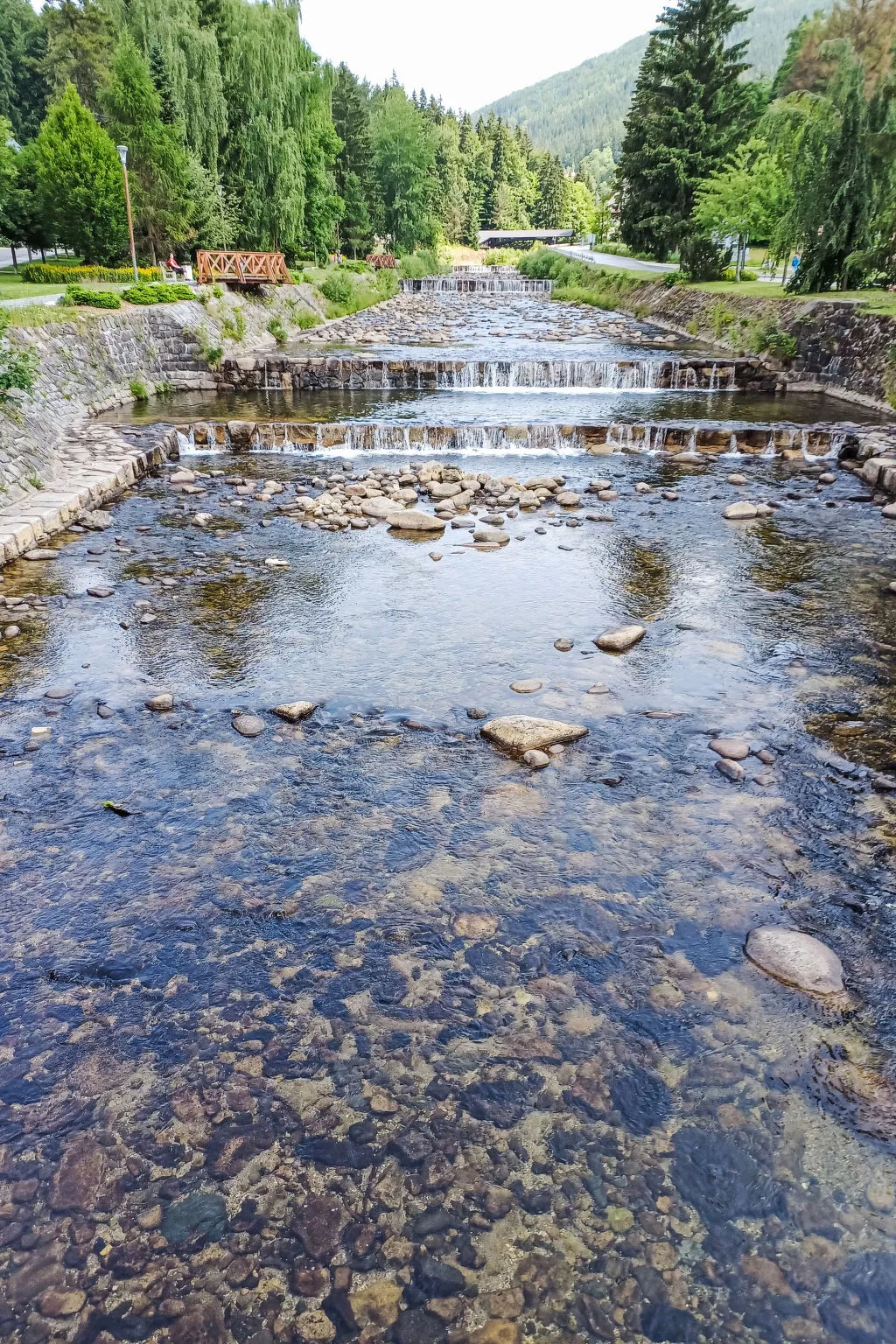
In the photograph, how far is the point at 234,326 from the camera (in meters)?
25.9

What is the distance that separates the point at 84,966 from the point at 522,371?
20.5 metres

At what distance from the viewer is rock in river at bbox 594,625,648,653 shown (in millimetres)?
8000

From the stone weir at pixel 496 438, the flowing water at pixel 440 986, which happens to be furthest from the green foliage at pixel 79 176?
the flowing water at pixel 440 986

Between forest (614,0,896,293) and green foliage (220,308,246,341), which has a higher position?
forest (614,0,896,293)

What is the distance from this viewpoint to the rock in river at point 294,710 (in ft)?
22.2

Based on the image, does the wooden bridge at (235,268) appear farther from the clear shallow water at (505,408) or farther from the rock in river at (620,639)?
the rock in river at (620,639)

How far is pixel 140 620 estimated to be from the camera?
28.3ft

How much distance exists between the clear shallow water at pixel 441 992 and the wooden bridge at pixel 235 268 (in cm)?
2371

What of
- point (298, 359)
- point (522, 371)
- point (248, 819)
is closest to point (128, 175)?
point (298, 359)

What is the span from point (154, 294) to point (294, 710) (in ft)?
66.7

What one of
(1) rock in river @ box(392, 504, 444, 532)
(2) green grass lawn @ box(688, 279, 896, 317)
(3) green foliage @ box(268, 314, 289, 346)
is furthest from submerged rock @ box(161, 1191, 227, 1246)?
(3) green foliage @ box(268, 314, 289, 346)

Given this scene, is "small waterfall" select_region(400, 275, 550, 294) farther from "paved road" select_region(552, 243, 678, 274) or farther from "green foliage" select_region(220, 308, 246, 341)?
"green foliage" select_region(220, 308, 246, 341)

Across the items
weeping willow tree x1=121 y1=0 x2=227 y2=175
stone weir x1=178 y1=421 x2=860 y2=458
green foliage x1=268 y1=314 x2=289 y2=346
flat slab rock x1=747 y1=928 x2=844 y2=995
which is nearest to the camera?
flat slab rock x1=747 y1=928 x2=844 y2=995

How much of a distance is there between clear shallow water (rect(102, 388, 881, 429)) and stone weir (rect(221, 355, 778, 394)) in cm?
47
